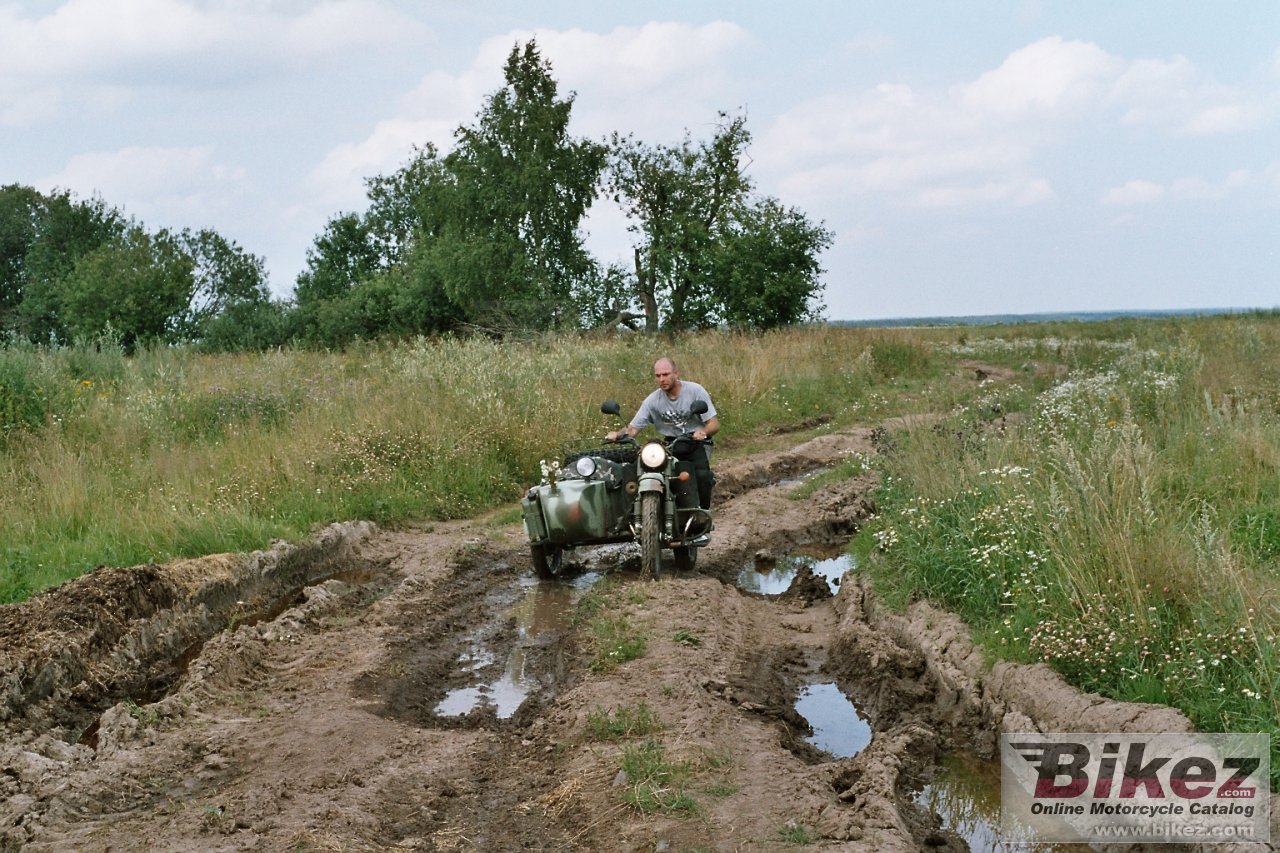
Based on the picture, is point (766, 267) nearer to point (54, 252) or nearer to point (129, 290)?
point (129, 290)

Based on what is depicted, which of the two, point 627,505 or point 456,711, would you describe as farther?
point 627,505

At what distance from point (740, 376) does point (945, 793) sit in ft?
51.4

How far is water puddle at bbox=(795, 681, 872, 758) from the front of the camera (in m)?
6.38

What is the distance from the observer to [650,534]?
930 cm

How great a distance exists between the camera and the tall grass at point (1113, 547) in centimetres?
536

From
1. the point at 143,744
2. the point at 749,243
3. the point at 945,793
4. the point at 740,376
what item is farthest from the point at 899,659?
the point at 749,243

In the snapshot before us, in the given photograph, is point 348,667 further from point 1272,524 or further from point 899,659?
point 1272,524

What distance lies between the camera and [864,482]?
13.4 m

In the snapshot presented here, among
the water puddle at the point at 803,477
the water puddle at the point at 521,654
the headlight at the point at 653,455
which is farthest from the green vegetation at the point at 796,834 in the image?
the water puddle at the point at 803,477

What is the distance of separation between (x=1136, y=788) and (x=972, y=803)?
838 mm

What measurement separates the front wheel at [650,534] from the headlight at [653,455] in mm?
252

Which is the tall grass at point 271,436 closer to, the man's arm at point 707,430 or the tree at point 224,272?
the man's arm at point 707,430

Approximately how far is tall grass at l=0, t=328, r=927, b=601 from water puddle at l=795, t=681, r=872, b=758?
5.36m

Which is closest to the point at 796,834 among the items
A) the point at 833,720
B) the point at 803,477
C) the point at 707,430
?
the point at 833,720
